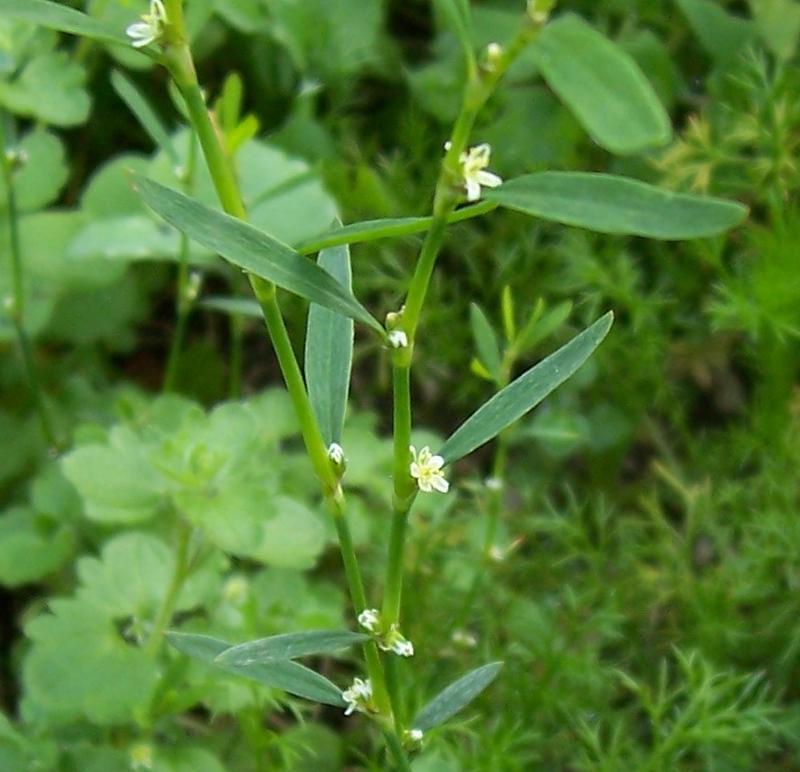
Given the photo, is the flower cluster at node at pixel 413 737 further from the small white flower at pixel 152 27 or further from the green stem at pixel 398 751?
the small white flower at pixel 152 27

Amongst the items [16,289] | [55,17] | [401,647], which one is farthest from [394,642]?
[16,289]

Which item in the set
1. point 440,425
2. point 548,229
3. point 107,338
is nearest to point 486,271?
point 548,229

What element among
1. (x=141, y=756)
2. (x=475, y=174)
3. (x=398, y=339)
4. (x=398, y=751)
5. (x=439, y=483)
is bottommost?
(x=141, y=756)

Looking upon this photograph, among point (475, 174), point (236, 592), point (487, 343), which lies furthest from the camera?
point (236, 592)

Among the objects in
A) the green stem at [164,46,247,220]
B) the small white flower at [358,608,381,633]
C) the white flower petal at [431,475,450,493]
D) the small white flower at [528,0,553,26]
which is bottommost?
the small white flower at [358,608,381,633]

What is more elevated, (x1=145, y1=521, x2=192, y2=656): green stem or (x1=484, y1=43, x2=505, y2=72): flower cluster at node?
(x1=484, y1=43, x2=505, y2=72): flower cluster at node

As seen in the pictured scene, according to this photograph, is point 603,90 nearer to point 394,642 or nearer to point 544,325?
point 394,642

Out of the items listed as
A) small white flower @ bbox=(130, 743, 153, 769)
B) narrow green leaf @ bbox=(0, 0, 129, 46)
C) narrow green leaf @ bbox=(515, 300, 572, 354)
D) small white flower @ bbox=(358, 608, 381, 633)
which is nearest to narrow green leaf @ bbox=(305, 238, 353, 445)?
small white flower @ bbox=(358, 608, 381, 633)

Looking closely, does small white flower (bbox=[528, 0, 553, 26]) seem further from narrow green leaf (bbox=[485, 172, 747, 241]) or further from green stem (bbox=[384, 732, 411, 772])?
green stem (bbox=[384, 732, 411, 772])
